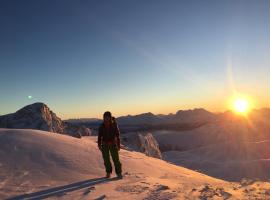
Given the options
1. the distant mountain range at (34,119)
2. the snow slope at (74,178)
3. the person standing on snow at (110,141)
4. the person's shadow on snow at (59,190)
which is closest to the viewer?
the person's shadow on snow at (59,190)

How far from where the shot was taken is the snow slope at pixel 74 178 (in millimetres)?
7176

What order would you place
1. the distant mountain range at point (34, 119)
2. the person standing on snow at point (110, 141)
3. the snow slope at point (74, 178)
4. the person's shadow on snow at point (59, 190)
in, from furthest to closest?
the distant mountain range at point (34, 119), the person standing on snow at point (110, 141), the snow slope at point (74, 178), the person's shadow on snow at point (59, 190)

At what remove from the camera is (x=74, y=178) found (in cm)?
862

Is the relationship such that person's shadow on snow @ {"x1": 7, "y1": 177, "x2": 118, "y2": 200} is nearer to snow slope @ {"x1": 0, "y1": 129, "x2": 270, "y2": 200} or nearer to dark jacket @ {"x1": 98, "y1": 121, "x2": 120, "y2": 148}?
snow slope @ {"x1": 0, "y1": 129, "x2": 270, "y2": 200}

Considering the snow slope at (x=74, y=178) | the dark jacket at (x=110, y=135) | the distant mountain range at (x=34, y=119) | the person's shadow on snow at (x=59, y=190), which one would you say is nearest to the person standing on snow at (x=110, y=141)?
the dark jacket at (x=110, y=135)

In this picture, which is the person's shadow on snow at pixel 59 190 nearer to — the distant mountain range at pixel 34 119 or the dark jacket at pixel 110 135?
the dark jacket at pixel 110 135

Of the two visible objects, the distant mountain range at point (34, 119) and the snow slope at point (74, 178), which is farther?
the distant mountain range at point (34, 119)

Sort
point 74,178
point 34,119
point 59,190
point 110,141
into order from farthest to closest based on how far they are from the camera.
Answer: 1. point 34,119
2. point 110,141
3. point 74,178
4. point 59,190

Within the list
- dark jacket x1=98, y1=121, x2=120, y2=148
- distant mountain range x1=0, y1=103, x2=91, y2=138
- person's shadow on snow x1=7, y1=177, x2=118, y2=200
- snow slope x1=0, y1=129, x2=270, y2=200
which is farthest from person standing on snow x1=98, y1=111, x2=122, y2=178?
distant mountain range x1=0, y1=103, x2=91, y2=138

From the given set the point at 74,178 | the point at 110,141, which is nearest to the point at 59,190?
the point at 74,178

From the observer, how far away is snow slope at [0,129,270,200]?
7.18 metres

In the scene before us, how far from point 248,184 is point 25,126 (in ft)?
60.3

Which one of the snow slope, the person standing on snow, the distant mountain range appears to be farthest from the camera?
the distant mountain range

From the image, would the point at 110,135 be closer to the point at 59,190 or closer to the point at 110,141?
the point at 110,141
